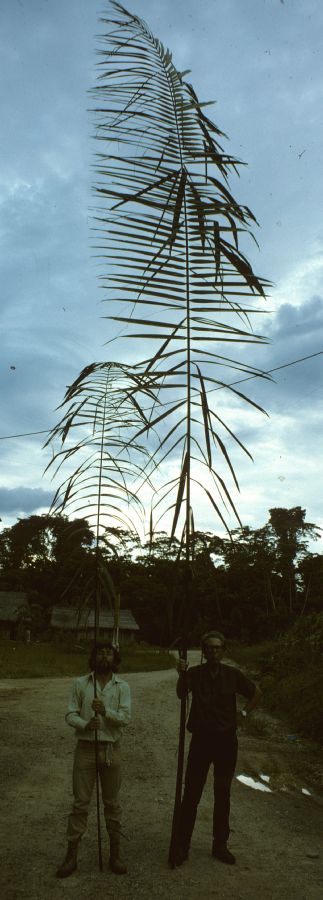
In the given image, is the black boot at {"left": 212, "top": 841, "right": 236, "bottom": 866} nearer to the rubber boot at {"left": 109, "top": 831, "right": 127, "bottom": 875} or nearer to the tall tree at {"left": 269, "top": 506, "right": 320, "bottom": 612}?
the rubber boot at {"left": 109, "top": 831, "right": 127, "bottom": 875}

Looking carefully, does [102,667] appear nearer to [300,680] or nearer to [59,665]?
[300,680]

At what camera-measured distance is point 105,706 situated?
4.71 m

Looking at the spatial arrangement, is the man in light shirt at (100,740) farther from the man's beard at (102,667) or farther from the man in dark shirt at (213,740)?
the man in dark shirt at (213,740)

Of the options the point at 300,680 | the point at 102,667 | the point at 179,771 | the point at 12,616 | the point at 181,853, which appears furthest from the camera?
the point at 12,616

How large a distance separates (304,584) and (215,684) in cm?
5727

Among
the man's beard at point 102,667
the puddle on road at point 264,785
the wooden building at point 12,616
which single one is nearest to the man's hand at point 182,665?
the man's beard at point 102,667

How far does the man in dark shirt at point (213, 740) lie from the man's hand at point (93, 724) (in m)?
0.72

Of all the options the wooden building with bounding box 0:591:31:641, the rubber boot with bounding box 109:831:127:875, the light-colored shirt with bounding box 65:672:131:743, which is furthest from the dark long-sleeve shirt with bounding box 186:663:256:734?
the wooden building with bounding box 0:591:31:641

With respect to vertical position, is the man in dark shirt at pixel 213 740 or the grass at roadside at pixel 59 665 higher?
the man in dark shirt at pixel 213 740

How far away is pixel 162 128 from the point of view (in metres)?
3.48

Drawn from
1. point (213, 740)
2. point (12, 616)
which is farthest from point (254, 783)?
point (12, 616)

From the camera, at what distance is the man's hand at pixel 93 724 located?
14.4ft

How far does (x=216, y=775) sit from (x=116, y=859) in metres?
0.88

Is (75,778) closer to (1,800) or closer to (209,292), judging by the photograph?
(1,800)
